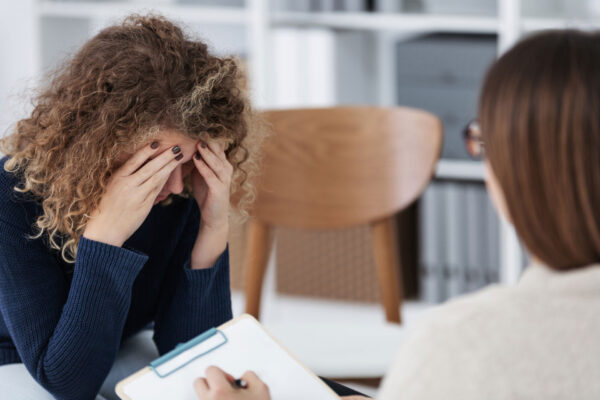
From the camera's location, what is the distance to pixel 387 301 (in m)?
1.64

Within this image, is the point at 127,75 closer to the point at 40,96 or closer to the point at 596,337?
the point at 40,96

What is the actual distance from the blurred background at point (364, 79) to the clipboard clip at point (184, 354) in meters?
1.24

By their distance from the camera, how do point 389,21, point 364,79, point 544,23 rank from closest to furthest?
1. point 544,23
2. point 389,21
3. point 364,79

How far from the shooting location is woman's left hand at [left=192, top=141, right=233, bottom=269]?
1.05 meters

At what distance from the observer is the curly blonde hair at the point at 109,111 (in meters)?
0.94

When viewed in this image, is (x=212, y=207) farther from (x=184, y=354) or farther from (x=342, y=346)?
(x=342, y=346)

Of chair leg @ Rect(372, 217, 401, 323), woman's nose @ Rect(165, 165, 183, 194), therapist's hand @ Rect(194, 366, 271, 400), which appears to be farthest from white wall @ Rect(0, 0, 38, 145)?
therapist's hand @ Rect(194, 366, 271, 400)

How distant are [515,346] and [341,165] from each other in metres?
1.12

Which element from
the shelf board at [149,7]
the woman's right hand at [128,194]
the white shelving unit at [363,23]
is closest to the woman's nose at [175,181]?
the woman's right hand at [128,194]

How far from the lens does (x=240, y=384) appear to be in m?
0.82

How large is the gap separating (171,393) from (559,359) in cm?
48

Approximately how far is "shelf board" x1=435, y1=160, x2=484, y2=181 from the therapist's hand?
150cm

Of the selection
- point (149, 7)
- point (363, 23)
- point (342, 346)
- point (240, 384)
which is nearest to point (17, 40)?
point (149, 7)

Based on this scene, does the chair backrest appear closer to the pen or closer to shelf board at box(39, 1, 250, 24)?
shelf board at box(39, 1, 250, 24)
